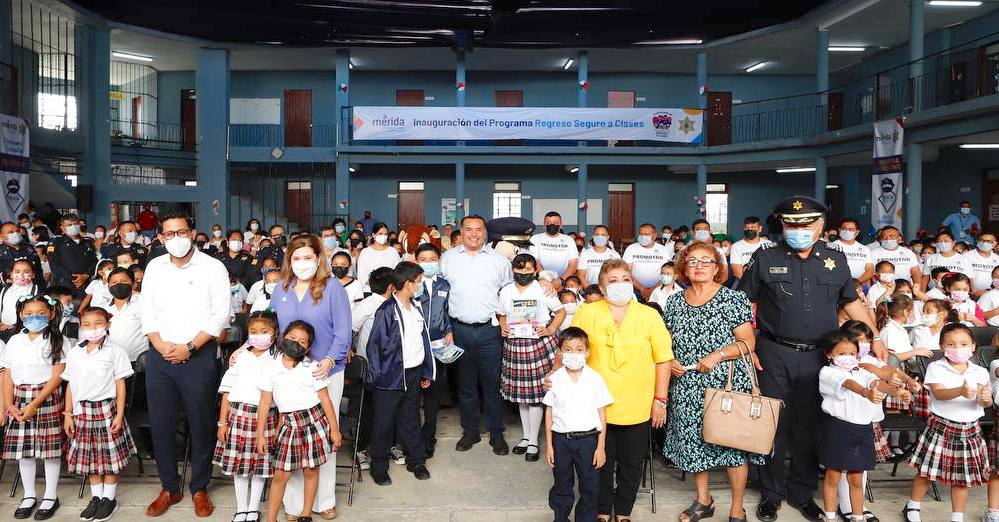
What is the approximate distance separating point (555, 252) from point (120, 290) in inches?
177

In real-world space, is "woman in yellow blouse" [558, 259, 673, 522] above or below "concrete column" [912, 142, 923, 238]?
below

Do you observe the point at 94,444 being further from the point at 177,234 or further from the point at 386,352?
the point at 386,352

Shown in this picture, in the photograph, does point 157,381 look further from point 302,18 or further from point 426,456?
point 302,18

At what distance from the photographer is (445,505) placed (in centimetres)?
489

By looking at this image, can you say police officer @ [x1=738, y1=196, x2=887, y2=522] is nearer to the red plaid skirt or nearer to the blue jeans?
the red plaid skirt

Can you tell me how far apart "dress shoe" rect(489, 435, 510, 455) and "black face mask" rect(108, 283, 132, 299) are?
3.11m

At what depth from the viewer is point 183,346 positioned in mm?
4602

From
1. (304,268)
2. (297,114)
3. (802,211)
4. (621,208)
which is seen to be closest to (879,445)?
(802,211)

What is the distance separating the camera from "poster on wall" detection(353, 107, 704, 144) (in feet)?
62.9

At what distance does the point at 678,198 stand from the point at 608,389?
64.5 feet

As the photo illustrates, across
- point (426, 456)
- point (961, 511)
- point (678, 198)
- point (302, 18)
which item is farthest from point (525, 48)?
point (961, 511)

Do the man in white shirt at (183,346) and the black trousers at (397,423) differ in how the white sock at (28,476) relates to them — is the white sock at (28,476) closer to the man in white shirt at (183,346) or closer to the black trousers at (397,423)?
the man in white shirt at (183,346)

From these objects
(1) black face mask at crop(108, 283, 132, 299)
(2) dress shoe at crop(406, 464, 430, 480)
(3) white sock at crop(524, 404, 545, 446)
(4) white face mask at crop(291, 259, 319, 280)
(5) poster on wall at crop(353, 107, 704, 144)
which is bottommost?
(2) dress shoe at crop(406, 464, 430, 480)

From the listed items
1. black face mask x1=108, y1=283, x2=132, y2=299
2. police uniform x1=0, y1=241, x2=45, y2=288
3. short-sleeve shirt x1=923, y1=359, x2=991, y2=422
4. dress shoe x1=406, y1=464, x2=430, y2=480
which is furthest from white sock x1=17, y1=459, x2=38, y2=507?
short-sleeve shirt x1=923, y1=359, x2=991, y2=422
